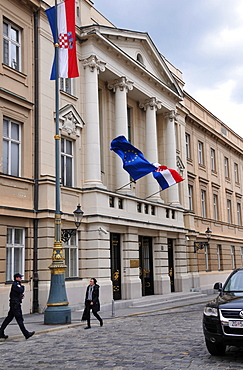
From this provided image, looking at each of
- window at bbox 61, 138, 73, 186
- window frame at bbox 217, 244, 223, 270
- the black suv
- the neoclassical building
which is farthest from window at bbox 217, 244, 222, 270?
the black suv

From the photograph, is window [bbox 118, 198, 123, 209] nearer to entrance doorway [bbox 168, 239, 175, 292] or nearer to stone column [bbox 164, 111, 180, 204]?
stone column [bbox 164, 111, 180, 204]

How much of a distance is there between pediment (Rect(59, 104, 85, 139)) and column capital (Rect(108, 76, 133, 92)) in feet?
13.4

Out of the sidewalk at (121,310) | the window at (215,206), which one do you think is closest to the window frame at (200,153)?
the window at (215,206)

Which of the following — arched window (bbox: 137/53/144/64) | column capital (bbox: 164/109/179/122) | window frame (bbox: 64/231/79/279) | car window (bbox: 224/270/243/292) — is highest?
arched window (bbox: 137/53/144/64)

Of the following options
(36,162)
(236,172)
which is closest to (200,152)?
(236,172)

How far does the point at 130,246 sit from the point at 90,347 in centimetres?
1315

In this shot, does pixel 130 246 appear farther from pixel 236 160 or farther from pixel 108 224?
pixel 236 160

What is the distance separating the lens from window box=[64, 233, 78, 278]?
21.2 m

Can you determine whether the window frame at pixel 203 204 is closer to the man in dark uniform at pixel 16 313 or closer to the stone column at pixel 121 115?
the stone column at pixel 121 115

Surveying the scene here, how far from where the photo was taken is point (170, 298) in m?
25.8

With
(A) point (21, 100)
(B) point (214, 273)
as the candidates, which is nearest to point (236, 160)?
(B) point (214, 273)

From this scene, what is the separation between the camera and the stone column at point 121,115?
24.9 meters

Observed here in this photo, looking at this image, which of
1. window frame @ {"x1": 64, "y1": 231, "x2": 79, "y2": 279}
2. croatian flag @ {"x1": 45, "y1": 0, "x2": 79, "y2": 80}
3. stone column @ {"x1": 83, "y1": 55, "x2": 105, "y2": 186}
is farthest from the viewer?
stone column @ {"x1": 83, "y1": 55, "x2": 105, "y2": 186}

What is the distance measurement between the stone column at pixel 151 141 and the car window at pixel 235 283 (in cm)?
1663
